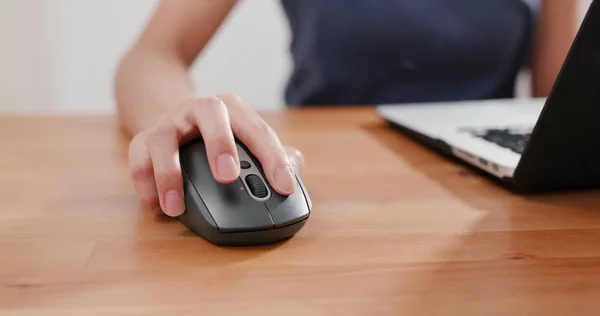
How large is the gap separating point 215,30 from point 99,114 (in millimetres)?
207

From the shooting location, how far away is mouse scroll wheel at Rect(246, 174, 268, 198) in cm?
39

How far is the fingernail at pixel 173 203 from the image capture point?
0.40 meters

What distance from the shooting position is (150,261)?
1.18 feet

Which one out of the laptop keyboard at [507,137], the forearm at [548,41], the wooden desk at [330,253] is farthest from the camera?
the forearm at [548,41]

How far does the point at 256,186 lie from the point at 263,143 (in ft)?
0.13

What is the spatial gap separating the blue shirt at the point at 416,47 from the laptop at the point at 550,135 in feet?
1.32

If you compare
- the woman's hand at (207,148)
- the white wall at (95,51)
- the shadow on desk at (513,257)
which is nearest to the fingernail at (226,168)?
the woman's hand at (207,148)

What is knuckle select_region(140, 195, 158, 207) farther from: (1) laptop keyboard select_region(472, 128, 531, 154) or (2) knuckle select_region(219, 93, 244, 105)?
(1) laptop keyboard select_region(472, 128, 531, 154)

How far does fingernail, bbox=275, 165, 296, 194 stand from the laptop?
16cm

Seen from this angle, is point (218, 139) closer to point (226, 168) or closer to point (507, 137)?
point (226, 168)

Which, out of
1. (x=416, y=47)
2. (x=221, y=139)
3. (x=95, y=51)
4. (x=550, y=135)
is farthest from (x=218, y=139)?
(x=95, y=51)

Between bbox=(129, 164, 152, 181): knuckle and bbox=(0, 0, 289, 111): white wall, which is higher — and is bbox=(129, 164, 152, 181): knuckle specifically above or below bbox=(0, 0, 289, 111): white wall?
above

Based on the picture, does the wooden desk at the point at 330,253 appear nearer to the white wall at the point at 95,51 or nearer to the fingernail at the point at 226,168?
the fingernail at the point at 226,168

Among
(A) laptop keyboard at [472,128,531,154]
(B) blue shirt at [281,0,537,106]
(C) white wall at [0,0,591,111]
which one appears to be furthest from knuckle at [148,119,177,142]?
(C) white wall at [0,0,591,111]
